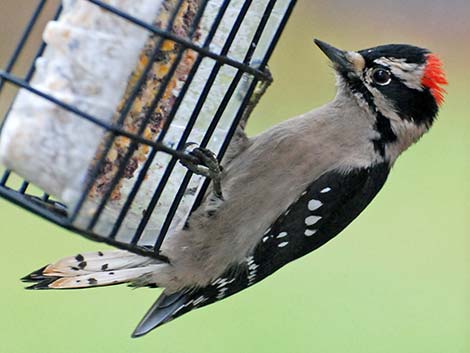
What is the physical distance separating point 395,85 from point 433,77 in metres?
0.13

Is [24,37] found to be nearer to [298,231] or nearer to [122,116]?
[122,116]

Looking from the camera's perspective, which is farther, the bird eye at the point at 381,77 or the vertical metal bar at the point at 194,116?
the bird eye at the point at 381,77

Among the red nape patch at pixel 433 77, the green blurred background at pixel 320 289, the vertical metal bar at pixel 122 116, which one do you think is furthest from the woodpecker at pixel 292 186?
the green blurred background at pixel 320 289

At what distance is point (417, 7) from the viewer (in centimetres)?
995

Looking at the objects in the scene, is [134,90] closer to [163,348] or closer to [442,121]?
[163,348]

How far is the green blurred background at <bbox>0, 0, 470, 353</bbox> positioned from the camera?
20.3 feet

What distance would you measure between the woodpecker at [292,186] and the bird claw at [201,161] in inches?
12.2

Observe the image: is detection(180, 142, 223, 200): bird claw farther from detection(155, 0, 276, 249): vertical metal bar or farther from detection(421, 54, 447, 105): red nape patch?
detection(421, 54, 447, 105): red nape patch

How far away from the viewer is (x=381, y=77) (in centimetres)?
386

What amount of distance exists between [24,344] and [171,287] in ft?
7.86

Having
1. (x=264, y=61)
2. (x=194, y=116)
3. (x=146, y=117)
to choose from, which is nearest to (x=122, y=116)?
(x=146, y=117)

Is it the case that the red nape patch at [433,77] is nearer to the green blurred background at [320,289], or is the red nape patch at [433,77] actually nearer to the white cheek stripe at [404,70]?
the white cheek stripe at [404,70]

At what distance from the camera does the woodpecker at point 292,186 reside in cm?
379

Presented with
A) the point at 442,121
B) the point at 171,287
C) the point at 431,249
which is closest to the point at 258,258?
Result: the point at 171,287
